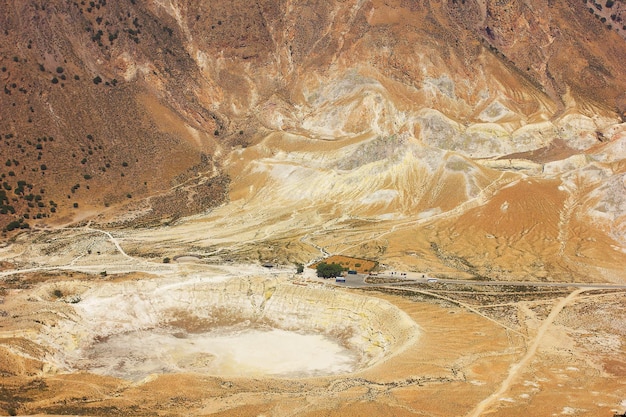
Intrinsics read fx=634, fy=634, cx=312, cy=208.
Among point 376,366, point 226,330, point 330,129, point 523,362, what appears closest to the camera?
point 376,366

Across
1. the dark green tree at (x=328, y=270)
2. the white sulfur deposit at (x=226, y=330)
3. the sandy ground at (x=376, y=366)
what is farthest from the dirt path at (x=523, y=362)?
the dark green tree at (x=328, y=270)

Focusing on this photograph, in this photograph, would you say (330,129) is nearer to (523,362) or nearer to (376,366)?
(376,366)

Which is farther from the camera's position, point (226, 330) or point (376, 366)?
point (226, 330)

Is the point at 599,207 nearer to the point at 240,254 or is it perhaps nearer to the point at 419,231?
the point at 419,231

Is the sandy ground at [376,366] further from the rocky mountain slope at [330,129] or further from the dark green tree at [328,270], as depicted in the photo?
the rocky mountain slope at [330,129]

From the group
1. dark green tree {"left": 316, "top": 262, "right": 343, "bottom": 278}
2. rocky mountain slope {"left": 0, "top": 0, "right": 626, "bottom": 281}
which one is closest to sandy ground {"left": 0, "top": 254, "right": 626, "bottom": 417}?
dark green tree {"left": 316, "top": 262, "right": 343, "bottom": 278}

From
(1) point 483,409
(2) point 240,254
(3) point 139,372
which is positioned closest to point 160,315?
(3) point 139,372

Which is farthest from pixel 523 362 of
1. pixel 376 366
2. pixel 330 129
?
pixel 330 129
